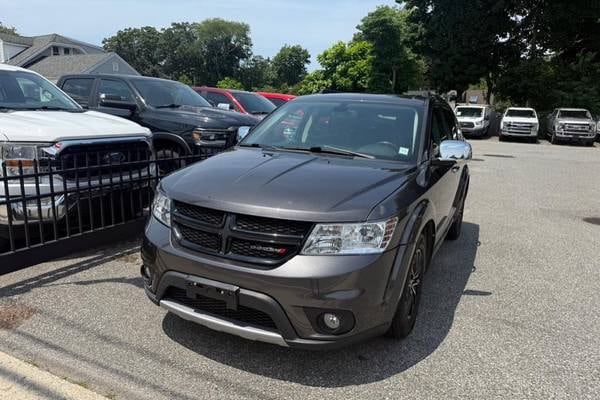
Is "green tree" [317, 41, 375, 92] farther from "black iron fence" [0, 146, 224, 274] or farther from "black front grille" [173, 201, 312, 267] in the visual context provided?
"black front grille" [173, 201, 312, 267]

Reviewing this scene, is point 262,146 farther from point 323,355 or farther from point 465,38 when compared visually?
point 465,38

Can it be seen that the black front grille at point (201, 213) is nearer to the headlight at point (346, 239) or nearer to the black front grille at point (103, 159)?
the headlight at point (346, 239)

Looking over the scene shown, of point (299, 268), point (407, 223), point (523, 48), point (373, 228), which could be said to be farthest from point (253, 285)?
point (523, 48)

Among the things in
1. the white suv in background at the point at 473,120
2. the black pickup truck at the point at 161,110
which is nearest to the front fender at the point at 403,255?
the black pickup truck at the point at 161,110

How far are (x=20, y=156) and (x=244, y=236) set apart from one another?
9.76 ft

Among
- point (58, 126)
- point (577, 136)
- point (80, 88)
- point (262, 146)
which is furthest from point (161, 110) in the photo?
point (577, 136)

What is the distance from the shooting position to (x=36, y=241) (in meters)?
5.03

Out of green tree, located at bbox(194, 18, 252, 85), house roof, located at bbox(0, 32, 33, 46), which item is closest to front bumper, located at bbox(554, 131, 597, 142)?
house roof, located at bbox(0, 32, 33, 46)

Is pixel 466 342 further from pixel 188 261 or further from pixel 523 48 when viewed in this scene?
pixel 523 48

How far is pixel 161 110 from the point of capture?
25.5 feet

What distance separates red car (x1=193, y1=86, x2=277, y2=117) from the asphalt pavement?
A: 698cm

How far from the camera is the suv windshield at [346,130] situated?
402cm

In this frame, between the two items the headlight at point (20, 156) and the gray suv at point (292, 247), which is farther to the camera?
the headlight at point (20, 156)

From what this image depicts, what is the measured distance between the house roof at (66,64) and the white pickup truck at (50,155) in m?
41.4
